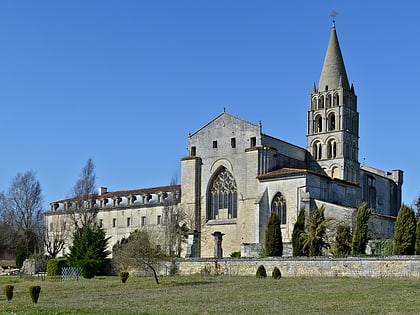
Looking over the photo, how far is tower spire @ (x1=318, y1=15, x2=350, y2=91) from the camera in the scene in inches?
3177

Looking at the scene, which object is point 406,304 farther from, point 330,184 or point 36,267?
point 36,267

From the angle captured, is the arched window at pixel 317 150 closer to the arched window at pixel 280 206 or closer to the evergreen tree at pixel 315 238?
the arched window at pixel 280 206

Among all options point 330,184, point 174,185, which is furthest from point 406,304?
point 174,185

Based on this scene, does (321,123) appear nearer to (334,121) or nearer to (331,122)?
(331,122)

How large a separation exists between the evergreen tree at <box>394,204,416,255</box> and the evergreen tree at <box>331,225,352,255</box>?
476cm

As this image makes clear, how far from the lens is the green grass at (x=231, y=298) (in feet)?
83.3

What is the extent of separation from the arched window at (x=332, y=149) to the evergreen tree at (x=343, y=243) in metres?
28.3

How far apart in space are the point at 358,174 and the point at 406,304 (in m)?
56.0

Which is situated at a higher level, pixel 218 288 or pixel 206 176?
pixel 206 176

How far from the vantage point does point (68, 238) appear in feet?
266

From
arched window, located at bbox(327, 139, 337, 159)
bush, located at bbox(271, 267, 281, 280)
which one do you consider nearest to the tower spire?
arched window, located at bbox(327, 139, 337, 159)

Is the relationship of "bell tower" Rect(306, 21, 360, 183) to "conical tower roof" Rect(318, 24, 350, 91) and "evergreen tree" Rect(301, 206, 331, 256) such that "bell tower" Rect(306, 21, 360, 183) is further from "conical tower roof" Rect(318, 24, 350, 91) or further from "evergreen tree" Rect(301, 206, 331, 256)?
"evergreen tree" Rect(301, 206, 331, 256)

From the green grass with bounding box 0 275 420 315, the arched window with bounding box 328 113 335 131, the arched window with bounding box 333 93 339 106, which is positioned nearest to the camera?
the green grass with bounding box 0 275 420 315

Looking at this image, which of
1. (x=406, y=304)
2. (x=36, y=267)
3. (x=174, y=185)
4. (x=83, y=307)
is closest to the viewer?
(x=406, y=304)
